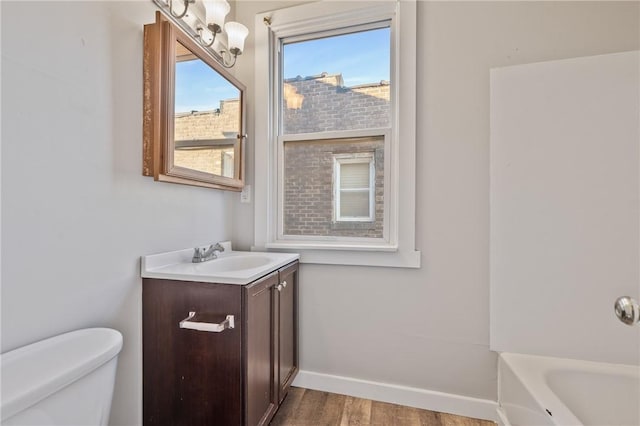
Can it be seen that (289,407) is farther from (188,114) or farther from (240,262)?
(188,114)

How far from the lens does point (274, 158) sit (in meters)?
1.94

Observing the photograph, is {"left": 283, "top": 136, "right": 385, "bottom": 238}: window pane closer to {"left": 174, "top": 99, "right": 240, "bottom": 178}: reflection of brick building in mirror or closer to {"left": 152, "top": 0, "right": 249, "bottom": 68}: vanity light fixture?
{"left": 174, "top": 99, "right": 240, "bottom": 178}: reflection of brick building in mirror

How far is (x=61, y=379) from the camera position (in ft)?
2.30

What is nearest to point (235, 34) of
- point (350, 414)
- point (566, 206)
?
point (566, 206)

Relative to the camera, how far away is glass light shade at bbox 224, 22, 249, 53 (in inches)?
63.2

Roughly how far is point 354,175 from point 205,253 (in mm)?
1001

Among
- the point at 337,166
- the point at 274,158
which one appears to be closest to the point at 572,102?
the point at 337,166

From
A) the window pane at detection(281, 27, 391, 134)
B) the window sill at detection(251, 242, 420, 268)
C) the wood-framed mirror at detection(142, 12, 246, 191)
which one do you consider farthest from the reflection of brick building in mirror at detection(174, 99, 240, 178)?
the window sill at detection(251, 242, 420, 268)

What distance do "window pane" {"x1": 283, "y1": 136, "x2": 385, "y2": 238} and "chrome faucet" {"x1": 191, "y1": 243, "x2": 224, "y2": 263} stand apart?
0.51 metres

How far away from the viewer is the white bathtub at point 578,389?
116 cm

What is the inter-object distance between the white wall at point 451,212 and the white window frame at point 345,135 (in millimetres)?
71

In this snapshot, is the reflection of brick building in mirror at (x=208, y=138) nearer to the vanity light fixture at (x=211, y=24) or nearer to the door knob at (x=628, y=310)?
the vanity light fixture at (x=211, y=24)

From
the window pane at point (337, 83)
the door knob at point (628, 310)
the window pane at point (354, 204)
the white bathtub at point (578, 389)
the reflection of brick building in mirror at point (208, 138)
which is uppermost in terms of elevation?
the window pane at point (337, 83)

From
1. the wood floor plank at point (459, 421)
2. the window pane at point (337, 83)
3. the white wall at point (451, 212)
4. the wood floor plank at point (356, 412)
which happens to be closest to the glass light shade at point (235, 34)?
the window pane at point (337, 83)
